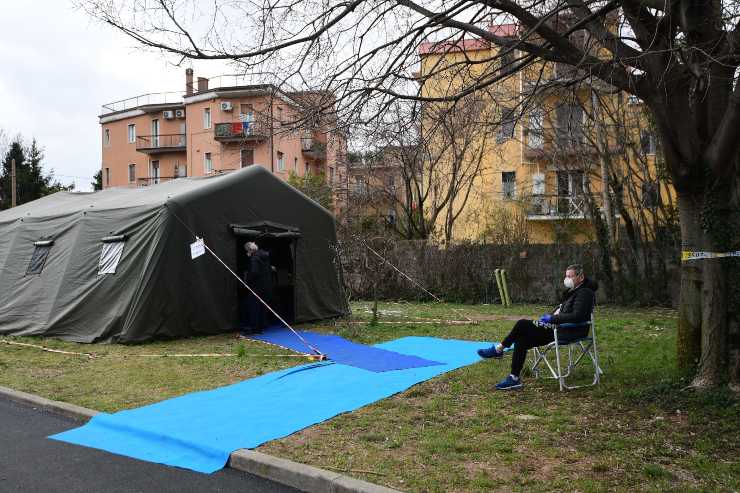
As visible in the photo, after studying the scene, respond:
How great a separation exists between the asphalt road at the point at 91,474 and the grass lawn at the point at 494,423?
1.47 ft

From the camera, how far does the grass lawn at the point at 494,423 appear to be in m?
4.26

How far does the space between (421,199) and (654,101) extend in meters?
20.9

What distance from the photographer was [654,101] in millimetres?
6148

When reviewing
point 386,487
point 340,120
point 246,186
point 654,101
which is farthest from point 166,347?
point 654,101

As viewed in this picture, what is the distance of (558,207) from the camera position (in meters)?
22.9

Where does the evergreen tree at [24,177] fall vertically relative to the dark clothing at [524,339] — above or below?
above

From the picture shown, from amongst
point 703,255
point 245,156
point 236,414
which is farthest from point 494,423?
point 245,156

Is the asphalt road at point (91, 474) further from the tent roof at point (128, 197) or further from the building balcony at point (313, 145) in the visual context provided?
the tent roof at point (128, 197)

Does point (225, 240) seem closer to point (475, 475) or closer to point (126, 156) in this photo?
point (475, 475)

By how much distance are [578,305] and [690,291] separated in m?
1.10

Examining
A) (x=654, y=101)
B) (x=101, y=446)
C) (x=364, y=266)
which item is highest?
(x=654, y=101)

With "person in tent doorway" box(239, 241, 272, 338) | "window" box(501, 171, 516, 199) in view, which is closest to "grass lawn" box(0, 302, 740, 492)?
"person in tent doorway" box(239, 241, 272, 338)

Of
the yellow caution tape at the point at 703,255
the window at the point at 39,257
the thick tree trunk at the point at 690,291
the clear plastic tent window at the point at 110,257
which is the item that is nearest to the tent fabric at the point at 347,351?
the clear plastic tent window at the point at 110,257

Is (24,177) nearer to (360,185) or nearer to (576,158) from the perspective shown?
(360,185)
